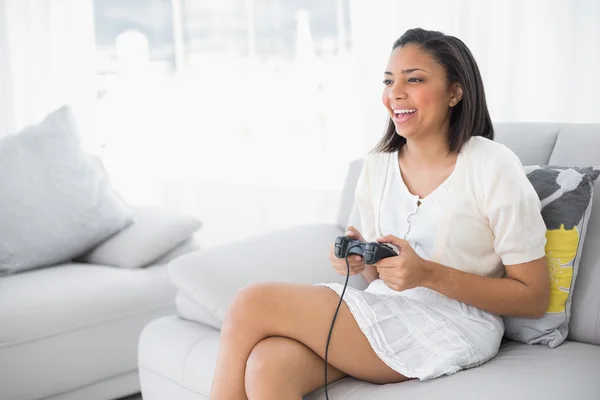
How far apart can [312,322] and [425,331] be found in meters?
0.24

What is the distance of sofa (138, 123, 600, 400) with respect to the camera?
1.54 meters

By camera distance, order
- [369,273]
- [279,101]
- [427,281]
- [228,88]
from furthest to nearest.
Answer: [228,88]
[279,101]
[369,273]
[427,281]

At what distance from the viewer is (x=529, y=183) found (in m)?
1.72

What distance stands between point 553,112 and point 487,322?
3.46ft

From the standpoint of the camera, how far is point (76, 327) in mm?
2488

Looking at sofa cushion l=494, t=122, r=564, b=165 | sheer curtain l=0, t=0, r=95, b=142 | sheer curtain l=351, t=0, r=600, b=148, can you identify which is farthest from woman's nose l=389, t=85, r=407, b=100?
sheer curtain l=0, t=0, r=95, b=142

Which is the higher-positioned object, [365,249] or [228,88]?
[228,88]

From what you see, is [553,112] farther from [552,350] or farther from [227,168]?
[227,168]

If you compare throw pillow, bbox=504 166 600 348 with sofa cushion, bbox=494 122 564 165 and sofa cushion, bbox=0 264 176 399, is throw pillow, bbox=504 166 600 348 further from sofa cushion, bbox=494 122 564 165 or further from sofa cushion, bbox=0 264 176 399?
sofa cushion, bbox=0 264 176 399

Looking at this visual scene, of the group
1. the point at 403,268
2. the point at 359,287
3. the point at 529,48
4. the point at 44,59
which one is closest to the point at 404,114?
the point at 403,268

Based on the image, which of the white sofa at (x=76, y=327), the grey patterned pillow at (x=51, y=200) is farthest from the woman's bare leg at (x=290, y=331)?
the grey patterned pillow at (x=51, y=200)

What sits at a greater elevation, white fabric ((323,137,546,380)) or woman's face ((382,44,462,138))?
woman's face ((382,44,462,138))

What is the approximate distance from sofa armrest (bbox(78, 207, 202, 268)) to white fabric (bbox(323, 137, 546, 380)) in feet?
3.87

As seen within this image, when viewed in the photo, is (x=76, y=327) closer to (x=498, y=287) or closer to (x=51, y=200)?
(x=51, y=200)
